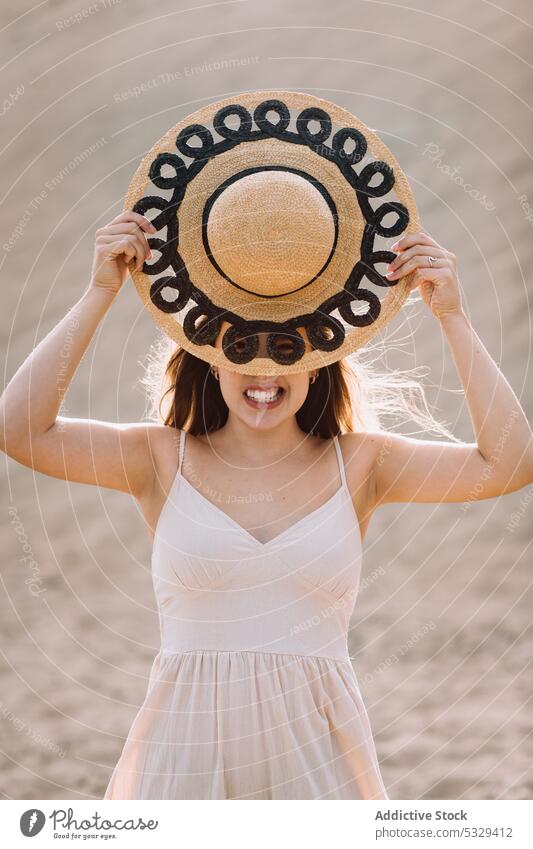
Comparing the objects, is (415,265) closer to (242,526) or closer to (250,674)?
(242,526)

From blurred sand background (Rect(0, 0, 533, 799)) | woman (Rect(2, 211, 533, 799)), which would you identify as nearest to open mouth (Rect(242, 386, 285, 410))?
woman (Rect(2, 211, 533, 799))

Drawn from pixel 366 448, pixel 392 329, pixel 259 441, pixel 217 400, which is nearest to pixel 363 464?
pixel 366 448

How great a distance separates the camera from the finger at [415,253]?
165cm

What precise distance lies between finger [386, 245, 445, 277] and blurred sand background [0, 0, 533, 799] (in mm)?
2508

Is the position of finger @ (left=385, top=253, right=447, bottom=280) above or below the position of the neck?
above

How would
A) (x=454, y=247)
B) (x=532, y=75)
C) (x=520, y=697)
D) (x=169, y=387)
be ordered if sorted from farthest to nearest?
(x=454, y=247) < (x=532, y=75) < (x=520, y=697) < (x=169, y=387)

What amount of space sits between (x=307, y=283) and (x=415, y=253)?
0.17 m

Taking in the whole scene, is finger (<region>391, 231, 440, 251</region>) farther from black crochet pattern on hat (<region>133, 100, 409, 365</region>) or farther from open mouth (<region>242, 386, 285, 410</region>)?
open mouth (<region>242, 386, 285, 410</region>)

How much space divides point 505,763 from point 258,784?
2.31 meters

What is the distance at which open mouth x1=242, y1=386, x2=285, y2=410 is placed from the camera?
5.60 feet

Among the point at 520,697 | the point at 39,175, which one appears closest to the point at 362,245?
the point at 520,697

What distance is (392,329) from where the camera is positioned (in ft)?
16.4
